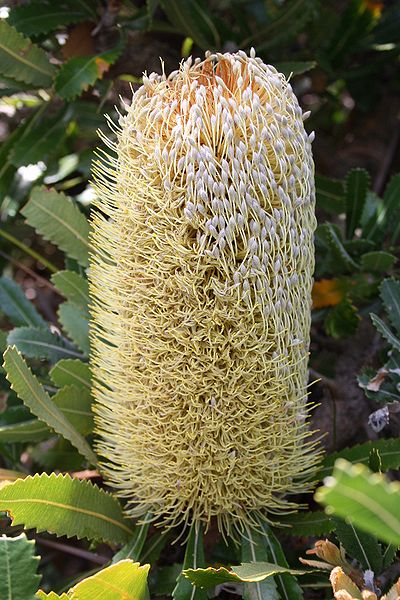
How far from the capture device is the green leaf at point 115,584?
1022 mm

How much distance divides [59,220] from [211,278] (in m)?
0.61

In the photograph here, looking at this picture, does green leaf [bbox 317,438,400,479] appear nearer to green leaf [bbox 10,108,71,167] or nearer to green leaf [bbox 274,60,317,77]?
green leaf [bbox 274,60,317,77]

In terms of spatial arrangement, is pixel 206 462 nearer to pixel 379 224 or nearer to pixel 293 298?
pixel 293 298

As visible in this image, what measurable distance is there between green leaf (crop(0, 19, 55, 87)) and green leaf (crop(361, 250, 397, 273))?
900 millimetres

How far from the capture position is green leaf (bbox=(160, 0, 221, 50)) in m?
1.88

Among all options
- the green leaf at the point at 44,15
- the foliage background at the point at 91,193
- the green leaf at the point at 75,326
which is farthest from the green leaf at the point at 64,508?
the green leaf at the point at 44,15

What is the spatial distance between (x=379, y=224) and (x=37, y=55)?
936mm

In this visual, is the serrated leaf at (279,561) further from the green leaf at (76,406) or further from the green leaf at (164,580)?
the green leaf at (76,406)

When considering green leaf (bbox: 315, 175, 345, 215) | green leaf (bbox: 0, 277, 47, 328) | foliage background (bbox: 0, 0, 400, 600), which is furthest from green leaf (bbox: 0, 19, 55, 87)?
green leaf (bbox: 315, 175, 345, 215)

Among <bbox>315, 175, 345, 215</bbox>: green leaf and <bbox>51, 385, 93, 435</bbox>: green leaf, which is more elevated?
<bbox>315, 175, 345, 215</bbox>: green leaf

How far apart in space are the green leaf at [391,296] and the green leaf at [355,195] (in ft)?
0.96

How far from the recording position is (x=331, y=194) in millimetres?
1926

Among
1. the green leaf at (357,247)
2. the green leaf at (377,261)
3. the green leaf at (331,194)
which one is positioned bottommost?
the green leaf at (377,261)

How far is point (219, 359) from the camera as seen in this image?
1.19m
